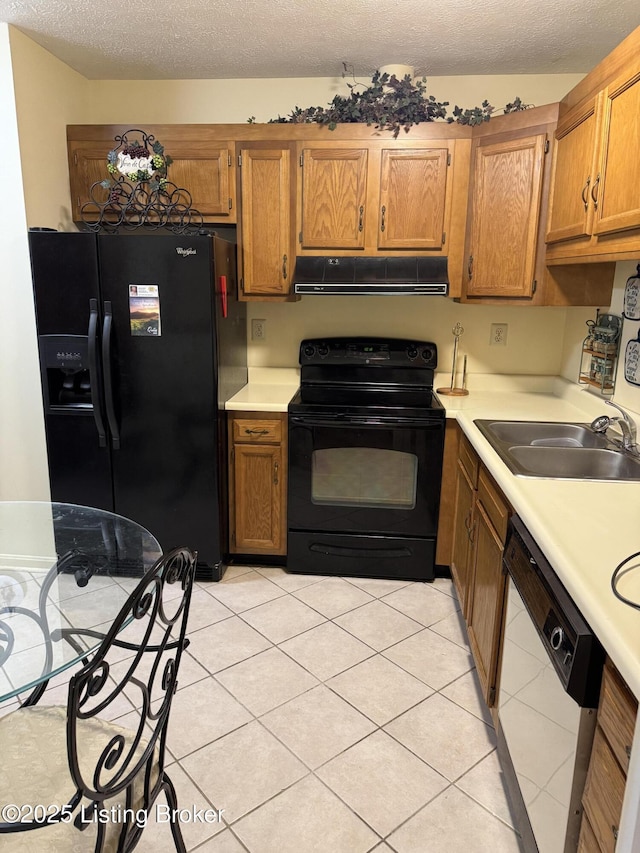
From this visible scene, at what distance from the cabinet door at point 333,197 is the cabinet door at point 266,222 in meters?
0.09

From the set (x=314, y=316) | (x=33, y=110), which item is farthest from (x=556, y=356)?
(x=33, y=110)

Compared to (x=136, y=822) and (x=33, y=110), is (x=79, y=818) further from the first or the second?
(x=33, y=110)

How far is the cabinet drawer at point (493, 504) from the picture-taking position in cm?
191

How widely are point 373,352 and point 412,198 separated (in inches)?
31.6

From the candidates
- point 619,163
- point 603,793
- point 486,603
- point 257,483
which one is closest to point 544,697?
point 603,793

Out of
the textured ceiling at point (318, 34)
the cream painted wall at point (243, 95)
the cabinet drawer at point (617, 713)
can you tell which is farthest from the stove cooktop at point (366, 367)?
the cabinet drawer at point (617, 713)

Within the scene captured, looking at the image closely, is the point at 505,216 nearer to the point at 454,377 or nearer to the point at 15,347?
the point at 454,377

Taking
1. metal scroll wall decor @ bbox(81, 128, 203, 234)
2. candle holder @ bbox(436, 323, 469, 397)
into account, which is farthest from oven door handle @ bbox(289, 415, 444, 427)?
metal scroll wall decor @ bbox(81, 128, 203, 234)

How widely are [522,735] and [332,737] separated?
2.24 ft

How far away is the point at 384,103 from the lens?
9.37 ft

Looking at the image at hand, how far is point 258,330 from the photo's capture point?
345 cm

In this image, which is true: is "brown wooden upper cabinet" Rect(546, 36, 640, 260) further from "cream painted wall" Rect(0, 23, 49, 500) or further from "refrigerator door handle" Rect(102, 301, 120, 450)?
"cream painted wall" Rect(0, 23, 49, 500)

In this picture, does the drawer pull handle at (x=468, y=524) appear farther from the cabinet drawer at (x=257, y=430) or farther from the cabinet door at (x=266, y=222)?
the cabinet door at (x=266, y=222)

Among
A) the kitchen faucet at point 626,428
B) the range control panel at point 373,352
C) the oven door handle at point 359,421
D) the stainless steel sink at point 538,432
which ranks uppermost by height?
the range control panel at point 373,352
